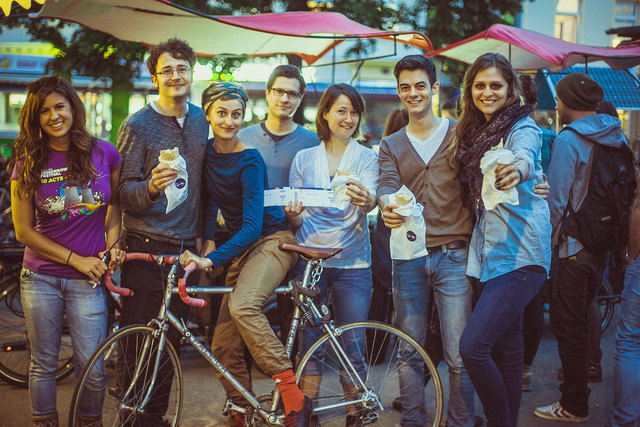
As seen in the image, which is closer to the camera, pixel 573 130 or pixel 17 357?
pixel 573 130

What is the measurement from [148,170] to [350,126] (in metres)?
1.28

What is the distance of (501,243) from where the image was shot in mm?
3209

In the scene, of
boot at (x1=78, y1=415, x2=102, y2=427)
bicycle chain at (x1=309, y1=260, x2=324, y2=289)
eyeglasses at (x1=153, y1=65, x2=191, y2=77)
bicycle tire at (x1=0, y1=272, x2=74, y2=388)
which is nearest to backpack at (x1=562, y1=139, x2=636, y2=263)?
bicycle chain at (x1=309, y1=260, x2=324, y2=289)

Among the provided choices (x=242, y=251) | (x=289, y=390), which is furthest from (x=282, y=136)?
(x=289, y=390)

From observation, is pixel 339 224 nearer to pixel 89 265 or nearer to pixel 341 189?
pixel 341 189

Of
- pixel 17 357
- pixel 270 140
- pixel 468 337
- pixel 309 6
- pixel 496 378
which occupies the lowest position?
pixel 17 357

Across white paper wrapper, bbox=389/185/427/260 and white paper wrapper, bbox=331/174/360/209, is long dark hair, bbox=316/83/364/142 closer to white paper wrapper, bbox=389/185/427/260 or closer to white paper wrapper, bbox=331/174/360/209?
white paper wrapper, bbox=331/174/360/209

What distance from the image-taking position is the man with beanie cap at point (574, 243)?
3.97m

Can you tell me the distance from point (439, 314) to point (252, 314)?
44.0 inches

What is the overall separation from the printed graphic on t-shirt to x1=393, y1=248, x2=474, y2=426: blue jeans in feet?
5.95

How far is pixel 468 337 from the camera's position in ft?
10.5

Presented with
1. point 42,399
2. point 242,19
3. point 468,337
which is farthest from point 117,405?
point 242,19

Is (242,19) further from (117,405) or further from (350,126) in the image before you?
(117,405)

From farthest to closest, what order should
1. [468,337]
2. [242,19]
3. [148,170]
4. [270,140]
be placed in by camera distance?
[242,19] < [270,140] < [148,170] < [468,337]
